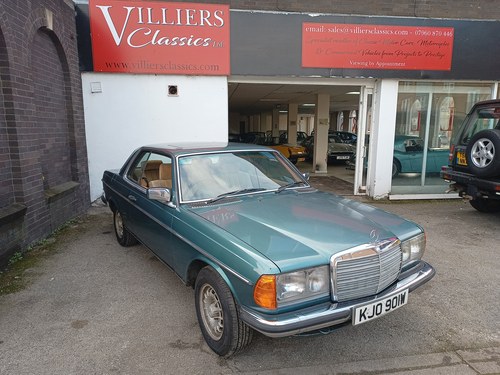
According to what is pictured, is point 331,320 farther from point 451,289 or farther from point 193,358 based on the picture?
point 451,289

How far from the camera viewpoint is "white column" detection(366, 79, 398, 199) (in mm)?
8008

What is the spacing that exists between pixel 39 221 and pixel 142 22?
4.16m

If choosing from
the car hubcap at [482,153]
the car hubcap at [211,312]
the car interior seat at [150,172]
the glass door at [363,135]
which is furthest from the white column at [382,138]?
the car hubcap at [211,312]

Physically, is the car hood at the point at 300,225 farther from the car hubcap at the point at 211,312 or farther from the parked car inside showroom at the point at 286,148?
the parked car inside showroom at the point at 286,148

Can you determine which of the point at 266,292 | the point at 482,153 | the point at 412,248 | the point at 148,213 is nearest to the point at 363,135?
the point at 482,153

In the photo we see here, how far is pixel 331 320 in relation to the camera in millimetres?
2287

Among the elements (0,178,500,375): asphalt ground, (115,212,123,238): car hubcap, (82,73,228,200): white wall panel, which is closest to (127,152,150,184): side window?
(115,212,123,238): car hubcap

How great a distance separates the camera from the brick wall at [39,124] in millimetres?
4590

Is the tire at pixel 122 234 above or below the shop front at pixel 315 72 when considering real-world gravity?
below

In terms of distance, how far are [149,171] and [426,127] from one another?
6855 millimetres

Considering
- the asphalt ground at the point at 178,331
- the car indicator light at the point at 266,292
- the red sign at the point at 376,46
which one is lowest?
the asphalt ground at the point at 178,331

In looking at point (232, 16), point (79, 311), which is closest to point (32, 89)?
point (79, 311)

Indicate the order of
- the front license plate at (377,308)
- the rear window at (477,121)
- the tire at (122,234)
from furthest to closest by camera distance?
the rear window at (477,121)
the tire at (122,234)
the front license plate at (377,308)

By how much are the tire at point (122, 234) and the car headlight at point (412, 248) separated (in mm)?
3514
